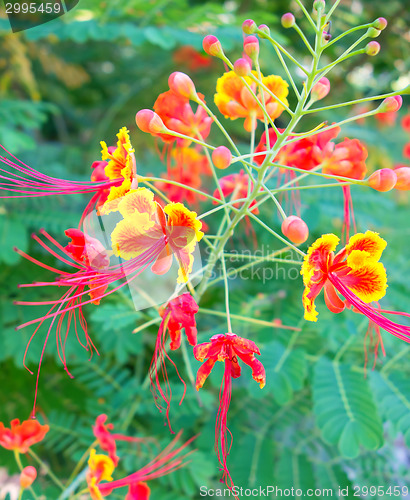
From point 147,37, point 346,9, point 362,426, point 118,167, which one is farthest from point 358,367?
point 346,9

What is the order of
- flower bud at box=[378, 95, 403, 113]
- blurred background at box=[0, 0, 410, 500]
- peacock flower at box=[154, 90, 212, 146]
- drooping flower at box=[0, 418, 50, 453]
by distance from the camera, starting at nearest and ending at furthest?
flower bud at box=[378, 95, 403, 113] < peacock flower at box=[154, 90, 212, 146] < drooping flower at box=[0, 418, 50, 453] < blurred background at box=[0, 0, 410, 500]

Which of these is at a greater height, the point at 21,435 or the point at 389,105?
the point at 389,105

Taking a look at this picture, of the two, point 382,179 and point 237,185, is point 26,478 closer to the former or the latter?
point 237,185

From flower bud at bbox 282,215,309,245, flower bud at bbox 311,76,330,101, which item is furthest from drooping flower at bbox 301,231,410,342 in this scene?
flower bud at bbox 311,76,330,101

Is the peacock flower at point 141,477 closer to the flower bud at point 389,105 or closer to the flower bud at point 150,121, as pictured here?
the flower bud at point 150,121

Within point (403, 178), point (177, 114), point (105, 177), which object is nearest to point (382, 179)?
point (403, 178)

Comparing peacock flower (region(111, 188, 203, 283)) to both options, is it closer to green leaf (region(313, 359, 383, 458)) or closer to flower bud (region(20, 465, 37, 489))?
flower bud (region(20, 465, 37, 489))
